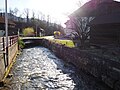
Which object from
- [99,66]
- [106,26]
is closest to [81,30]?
[106,26]

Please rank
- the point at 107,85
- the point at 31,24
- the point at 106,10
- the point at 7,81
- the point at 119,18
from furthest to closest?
the point at 31,24, the point at 106,10, the point at 119,18, the point at 7,81, the point at 107,85

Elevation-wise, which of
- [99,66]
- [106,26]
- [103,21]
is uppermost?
[103,21]

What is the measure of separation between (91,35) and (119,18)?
414cm

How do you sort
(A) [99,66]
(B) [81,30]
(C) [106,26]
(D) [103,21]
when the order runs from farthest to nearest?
(B) [81,30], (C) [106,26], (D) [103,21], (A) [99,66]

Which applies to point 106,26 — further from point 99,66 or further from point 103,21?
point 99,66

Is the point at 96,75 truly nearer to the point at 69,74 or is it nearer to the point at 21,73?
the point at 69,74

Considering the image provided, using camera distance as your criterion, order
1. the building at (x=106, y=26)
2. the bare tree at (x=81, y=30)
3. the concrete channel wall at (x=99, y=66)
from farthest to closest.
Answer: the bare tree at (x=81, y=30) → the building at (x=106, y=26) → the concrete channel wall at (x=99, y=66)

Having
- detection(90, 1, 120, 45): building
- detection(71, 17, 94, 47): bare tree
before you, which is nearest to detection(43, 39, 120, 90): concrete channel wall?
detection(90, 1, 120, 45): building

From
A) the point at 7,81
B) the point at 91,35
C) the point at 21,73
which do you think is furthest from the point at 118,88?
the point at 91,35

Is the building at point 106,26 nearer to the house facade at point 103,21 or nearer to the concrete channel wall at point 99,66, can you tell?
the house facade at point 103,21

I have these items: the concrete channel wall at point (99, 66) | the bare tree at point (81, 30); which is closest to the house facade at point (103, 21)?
the bare tree at point (81, 30)

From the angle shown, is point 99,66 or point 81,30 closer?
point 99,66

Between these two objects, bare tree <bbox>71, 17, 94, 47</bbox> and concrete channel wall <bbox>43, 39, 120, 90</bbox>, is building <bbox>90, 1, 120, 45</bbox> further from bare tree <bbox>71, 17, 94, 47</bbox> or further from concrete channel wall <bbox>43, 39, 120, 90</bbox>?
concrete channel wall <bbox>43, 39, 120, 90</bbox>

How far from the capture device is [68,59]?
703 inches
